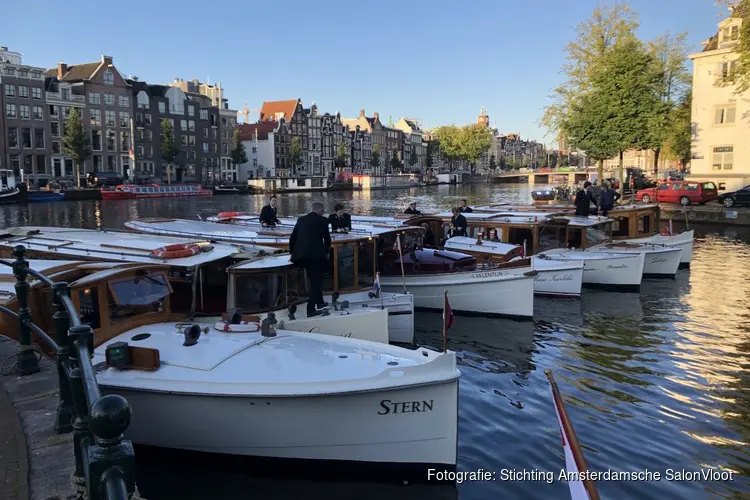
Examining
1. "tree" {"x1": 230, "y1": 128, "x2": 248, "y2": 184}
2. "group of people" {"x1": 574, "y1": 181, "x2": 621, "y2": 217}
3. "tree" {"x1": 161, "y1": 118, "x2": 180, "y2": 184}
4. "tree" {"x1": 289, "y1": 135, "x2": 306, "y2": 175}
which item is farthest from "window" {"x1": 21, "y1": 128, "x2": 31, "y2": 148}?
"group of people" {"x1": 574, "y1": 181, "x2": 621, "y2": 217}

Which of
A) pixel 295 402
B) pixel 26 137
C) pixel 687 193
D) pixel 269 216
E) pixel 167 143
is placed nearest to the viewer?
pixel 295 402

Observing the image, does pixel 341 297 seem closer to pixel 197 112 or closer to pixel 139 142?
pixel 139 142

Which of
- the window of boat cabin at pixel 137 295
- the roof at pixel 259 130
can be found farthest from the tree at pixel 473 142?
the window of boat cabin at pixel 137 295

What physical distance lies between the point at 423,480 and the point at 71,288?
5.89 metres

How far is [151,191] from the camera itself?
254 feet

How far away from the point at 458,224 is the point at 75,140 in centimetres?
6713

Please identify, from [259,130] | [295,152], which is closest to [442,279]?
[295,152]

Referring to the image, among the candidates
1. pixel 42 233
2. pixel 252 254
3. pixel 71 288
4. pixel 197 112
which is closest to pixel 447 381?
pixel 71 288

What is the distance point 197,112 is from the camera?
10119 centimetres

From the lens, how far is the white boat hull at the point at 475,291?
17609 mm

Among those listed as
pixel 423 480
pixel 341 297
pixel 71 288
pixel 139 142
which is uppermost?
pixel 139 142

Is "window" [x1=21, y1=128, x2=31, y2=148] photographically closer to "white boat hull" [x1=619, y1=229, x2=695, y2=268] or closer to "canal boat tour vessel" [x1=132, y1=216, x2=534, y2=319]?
"canal boat tour vessel" [x1=132, y1=216, x2=534, y2=319]

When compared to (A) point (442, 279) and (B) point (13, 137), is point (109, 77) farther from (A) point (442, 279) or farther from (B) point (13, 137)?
(A) point (442, 279)

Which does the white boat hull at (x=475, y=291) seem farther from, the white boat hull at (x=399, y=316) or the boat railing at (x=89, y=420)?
the boat railing at (x=89, y=420)
